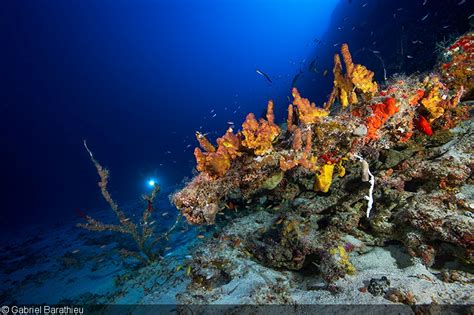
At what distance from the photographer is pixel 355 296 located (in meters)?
2.95

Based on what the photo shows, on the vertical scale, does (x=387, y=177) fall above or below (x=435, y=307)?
above

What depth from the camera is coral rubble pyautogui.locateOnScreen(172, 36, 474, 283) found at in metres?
3.25

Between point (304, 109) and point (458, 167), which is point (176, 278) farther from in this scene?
point (458, 167)

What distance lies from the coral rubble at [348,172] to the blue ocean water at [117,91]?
3.33 metres

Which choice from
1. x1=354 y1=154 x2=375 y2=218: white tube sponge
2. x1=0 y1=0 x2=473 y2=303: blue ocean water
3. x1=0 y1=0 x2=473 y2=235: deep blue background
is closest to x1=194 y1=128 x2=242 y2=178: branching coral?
x1=354 y1=154 x2=375 y2=218: white tube sponge

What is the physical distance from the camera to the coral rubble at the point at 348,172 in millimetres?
3252

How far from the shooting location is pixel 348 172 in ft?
13.7

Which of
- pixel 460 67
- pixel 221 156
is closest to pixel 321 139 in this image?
pixel 221 156

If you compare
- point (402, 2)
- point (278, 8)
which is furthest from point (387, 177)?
point (278, 8)

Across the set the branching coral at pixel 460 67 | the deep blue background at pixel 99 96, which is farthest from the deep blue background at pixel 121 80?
the branching coral at pixel 460 67

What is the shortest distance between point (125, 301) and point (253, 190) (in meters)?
3.76

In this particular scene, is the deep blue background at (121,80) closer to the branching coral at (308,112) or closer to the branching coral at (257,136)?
the branching coral at (308,112)

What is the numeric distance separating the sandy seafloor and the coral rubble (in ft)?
0.62

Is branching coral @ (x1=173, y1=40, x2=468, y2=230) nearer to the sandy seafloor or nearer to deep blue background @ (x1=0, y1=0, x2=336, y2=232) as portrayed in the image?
the sandy seafloor
